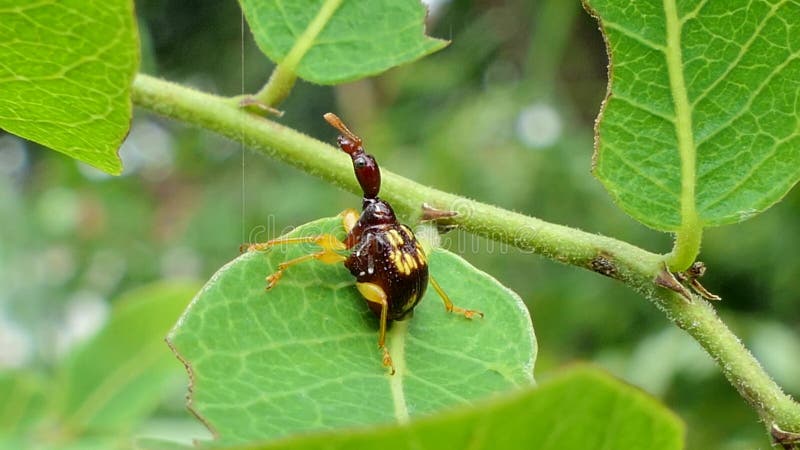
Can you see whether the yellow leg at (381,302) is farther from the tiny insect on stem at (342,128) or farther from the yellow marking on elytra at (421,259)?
the tiny insect on stem at (342,128)

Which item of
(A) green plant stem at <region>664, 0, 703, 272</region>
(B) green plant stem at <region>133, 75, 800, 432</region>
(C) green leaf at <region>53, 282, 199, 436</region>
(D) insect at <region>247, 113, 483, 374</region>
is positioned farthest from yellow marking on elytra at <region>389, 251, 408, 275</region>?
(C) green leaf at <region>53, 282, 199, 436</region>

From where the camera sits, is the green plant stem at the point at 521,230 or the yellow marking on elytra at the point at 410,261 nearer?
the green plant stem at the point at 521,230

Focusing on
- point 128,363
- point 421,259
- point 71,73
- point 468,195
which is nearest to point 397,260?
point 421,259

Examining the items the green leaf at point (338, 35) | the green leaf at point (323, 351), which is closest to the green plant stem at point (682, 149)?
the green leaf at point (323, 351)

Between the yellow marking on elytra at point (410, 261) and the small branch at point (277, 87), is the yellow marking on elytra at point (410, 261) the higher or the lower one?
the lower one

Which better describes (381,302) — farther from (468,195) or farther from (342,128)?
(468,195)

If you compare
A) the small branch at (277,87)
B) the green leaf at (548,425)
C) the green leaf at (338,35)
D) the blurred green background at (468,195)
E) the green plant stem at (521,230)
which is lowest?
the blurred green background at (468,195)

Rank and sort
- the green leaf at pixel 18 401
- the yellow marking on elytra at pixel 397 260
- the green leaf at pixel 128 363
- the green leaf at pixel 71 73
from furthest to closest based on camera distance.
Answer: the green leaf at pixel 128 363
the green leaf at pixel 18 401
the yellow marking on elytra at pixel 397 260
the green leaf at pixel 71 73

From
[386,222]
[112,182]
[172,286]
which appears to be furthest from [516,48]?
[386,222]

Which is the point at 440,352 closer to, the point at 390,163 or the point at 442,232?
the point at 442,232
